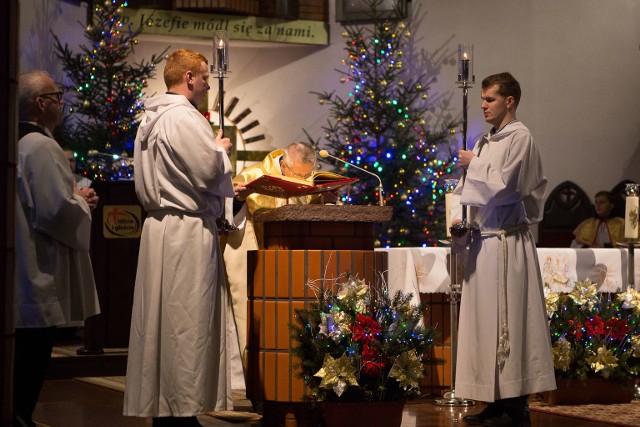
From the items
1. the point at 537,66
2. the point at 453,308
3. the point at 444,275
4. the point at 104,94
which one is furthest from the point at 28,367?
the point at 537,66

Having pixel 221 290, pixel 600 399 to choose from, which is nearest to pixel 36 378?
pixel 221 290

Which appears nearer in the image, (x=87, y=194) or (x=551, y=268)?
(x=87, y=194)

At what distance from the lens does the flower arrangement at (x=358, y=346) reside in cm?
471

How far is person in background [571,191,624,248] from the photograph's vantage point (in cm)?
1009

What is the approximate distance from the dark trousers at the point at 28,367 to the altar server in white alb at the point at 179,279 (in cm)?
41

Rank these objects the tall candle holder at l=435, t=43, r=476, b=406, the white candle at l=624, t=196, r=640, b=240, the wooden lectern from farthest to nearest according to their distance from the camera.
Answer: the white candle at l=624, t=196, r=640, b=240 < the tall candle holder at l=435, t=43, r=476, b=406 < the wooden lectern

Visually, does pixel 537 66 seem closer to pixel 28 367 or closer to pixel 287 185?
pixel 287 185

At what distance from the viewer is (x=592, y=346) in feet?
20.4

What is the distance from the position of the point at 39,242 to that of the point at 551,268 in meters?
3.55

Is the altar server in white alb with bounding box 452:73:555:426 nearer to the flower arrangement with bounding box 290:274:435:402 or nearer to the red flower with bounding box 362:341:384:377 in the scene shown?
the flower arrangement with bounding box 290:274:435:402

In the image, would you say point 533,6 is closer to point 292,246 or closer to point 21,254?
point 292,246

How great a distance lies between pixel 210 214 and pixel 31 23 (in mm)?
6763

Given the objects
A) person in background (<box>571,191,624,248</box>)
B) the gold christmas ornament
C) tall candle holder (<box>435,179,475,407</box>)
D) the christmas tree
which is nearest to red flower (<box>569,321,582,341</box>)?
tall candle holder (<box>435,179,475,407</box>)

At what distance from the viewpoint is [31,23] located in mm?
10719
